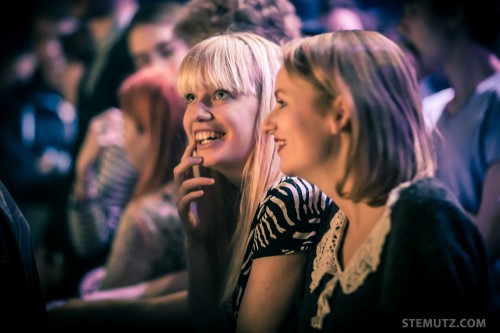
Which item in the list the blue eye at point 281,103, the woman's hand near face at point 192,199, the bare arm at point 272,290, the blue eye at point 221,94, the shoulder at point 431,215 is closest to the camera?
the shoulder at point 431,215

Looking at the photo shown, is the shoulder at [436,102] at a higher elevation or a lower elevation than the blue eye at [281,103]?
lower

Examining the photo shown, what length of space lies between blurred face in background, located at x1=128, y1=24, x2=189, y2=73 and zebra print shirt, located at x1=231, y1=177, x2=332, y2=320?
1.10 metres

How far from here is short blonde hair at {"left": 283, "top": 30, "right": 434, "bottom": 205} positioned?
147 cm

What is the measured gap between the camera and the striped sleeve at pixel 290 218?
67.8 inches

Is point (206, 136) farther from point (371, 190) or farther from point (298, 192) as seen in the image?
point (371, 190)

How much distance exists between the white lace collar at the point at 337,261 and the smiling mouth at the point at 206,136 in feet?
1.59

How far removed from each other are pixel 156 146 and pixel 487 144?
1.40 metres

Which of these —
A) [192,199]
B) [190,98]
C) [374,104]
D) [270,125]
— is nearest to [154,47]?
[190,98]

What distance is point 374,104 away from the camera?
1472 mm

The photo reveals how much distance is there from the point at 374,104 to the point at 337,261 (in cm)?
44

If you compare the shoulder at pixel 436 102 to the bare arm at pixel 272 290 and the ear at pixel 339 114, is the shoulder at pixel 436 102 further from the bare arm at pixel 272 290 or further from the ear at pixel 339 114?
the bare arm at pixel 272 290

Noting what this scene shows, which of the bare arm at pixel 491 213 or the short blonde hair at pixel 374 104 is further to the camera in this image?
the bare arm at pixel 491 213

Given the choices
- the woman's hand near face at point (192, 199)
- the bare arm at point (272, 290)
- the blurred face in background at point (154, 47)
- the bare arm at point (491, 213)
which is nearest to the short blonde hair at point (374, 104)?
the bare arm at point (272, 290)

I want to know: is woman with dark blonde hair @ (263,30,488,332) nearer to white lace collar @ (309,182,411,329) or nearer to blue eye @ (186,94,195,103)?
white lace collar @ (309,182,411,329)
